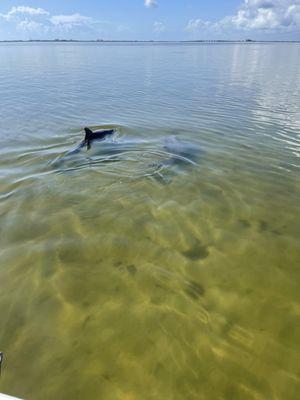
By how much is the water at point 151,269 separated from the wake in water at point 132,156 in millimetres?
79

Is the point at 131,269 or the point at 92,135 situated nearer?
the point at 131,269

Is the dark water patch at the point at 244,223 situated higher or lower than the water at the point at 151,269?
higher

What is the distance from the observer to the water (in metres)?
3.84

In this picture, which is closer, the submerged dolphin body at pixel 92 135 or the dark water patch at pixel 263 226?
the dark water patch at pixel 263 226

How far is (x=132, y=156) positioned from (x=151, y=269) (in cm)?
582

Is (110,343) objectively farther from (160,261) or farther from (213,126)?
(213,126)

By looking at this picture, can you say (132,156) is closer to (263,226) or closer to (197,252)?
(263,226)

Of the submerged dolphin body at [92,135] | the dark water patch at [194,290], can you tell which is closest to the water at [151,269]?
the dark water patch at [194,290]

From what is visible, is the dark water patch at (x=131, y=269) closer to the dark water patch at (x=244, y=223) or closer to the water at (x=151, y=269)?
the water at (x=151, y=269)

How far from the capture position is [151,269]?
17.9 ft

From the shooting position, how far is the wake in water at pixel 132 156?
952 cm

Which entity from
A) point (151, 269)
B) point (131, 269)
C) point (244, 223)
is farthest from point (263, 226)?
point (131, 269)

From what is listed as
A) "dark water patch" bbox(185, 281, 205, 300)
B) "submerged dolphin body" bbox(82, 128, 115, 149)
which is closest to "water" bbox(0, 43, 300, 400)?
"dark water patch" bbox(185, 281, 205, 300)

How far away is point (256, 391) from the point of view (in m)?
3.66
